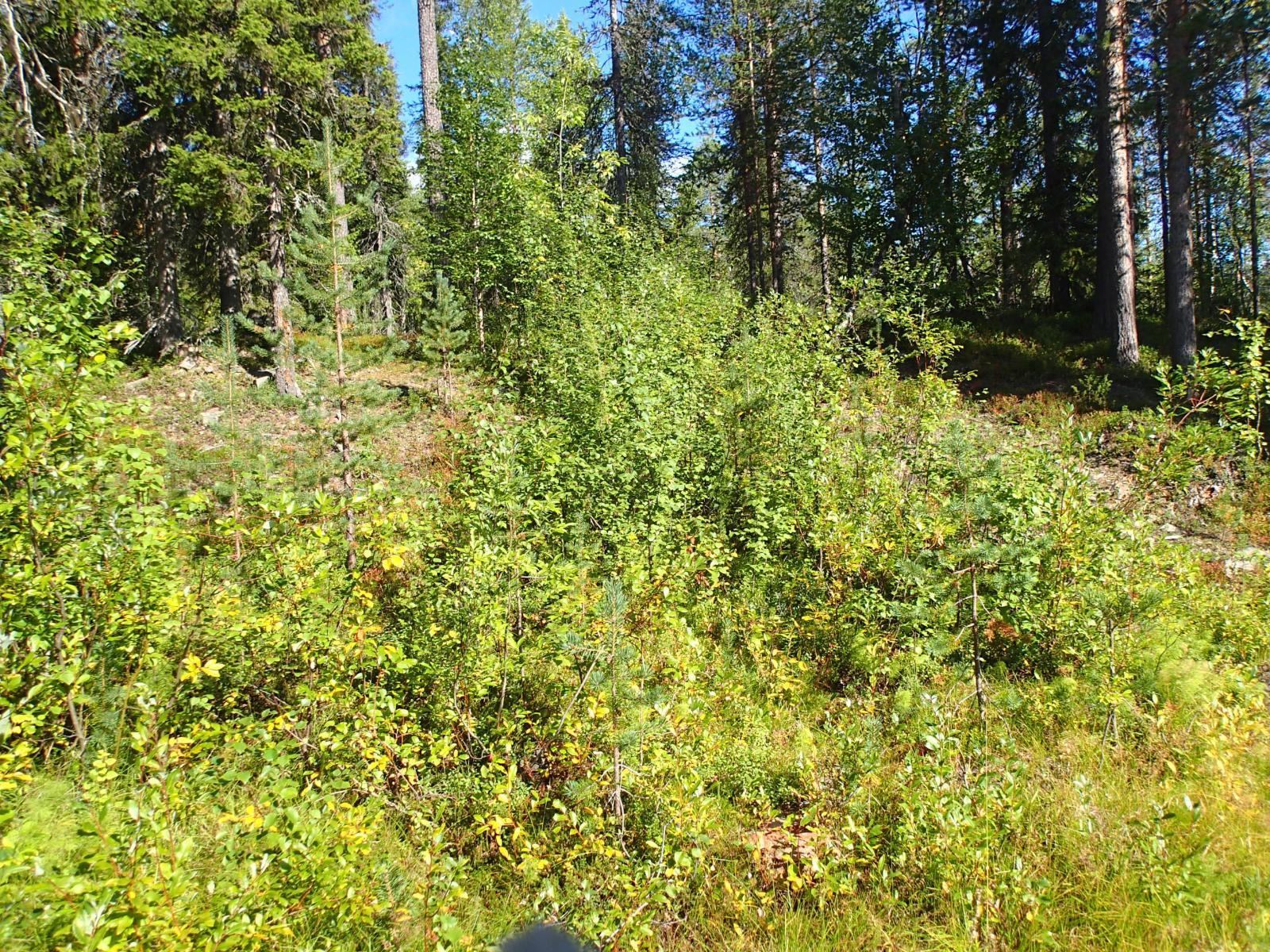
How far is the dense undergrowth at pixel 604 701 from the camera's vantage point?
3.09 meters

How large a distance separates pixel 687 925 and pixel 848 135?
21312 mm

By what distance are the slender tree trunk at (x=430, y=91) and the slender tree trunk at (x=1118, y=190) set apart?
14130mm

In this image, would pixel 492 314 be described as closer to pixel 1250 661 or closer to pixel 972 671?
pixel 972 671

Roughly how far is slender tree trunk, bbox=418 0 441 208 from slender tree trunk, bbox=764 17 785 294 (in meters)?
10.2

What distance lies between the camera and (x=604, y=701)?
152 inches

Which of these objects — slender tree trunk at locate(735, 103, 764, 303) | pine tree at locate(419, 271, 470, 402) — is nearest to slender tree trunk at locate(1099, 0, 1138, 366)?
slender tree trunk at locate(735, 103, 764, 303)

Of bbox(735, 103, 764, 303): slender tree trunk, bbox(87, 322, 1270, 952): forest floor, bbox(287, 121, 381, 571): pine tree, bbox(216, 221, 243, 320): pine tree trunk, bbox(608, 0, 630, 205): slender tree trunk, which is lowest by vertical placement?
bbox(87, 322, 1270, 952): forest floor

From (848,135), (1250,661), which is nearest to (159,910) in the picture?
(1250,661)

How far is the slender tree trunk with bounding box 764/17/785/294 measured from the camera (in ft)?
67.9

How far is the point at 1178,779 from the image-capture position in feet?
13.3

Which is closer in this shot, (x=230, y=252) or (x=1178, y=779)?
(x=1178, y=779)

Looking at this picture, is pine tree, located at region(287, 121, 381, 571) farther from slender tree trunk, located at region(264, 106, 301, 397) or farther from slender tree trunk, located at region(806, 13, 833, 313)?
slender tree trunk, located at region(806, 13, 833, 313)

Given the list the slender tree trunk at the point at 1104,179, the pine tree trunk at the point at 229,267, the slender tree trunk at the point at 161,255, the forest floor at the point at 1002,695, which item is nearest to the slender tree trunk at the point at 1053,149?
the slender tree trunk at the point at 1104,179

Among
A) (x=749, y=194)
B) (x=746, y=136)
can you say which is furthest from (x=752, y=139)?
(x=749, y=194)
